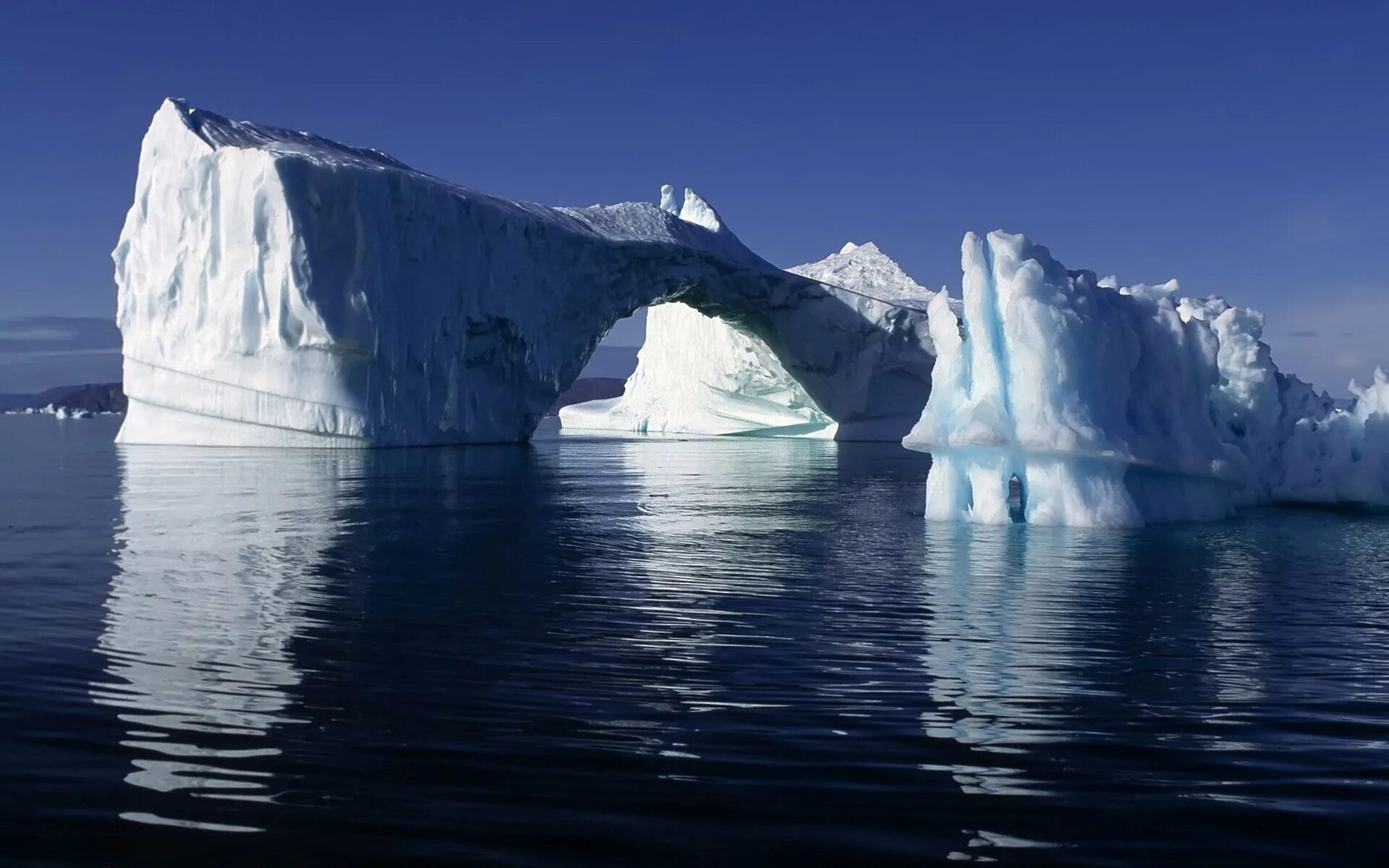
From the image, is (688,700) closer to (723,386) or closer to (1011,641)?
(1011,641)

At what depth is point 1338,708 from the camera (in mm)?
4531

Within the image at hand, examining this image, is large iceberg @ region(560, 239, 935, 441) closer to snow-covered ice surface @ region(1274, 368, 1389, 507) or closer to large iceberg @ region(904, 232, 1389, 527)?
snow-covered ice surface @ region(1274, 368, 1389, 507)

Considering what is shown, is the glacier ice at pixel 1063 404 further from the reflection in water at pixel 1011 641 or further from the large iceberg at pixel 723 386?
the large iceberg at pixel 723 386

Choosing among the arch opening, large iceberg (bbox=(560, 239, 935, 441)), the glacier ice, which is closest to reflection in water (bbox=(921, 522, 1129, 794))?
the glacier ice

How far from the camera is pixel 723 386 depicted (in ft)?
147

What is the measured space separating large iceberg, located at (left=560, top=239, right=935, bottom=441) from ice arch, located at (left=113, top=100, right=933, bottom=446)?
10.5m

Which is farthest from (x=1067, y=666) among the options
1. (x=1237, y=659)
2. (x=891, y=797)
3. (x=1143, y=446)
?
(x=1143, y=446)

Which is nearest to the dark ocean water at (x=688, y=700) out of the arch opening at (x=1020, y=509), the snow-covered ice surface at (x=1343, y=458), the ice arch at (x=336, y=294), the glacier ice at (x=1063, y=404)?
the glacier ice at (x=1063, y=404)

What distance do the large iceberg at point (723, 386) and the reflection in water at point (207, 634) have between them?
28997 mm

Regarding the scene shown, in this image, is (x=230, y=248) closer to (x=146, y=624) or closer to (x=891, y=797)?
(x=146, y=624)

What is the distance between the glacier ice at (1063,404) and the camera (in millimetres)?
11141

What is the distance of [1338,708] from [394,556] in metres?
6.76

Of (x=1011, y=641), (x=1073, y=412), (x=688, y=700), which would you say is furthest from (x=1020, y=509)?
(x=688, y=700)

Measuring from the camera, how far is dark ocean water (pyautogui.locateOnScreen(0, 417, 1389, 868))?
3.14m
